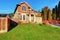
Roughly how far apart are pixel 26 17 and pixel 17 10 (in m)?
3.63

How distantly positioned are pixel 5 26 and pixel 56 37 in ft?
30.2

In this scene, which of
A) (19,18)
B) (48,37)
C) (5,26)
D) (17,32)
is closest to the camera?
(48,37)

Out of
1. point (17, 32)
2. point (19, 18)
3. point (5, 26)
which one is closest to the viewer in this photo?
point (17, 32)

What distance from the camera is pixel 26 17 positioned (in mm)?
Answer: 48312

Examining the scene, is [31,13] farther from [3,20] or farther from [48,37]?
[48,37]

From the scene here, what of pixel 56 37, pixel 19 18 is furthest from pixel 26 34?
pixel 19 18

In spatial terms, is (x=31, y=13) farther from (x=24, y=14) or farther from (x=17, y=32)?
(x=17, y=32)

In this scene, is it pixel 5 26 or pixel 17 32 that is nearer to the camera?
pixel 17 32

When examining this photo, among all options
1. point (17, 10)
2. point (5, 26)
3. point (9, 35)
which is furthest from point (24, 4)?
point (9, 35)

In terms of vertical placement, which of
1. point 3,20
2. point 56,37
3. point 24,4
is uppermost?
point 24,4

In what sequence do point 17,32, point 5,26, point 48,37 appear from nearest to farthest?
point 48,37 → point 17,32 → point 5,26

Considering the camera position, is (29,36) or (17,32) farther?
(17,32)

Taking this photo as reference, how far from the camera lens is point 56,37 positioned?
23.8m

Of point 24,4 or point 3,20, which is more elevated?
point 24,4
